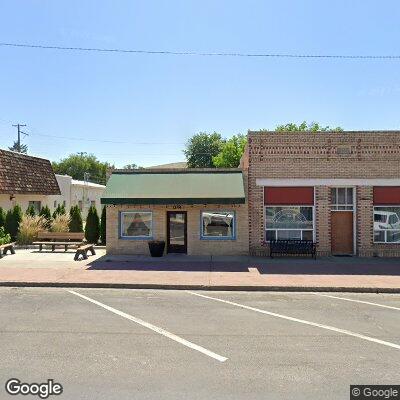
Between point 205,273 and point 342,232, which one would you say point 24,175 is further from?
point 342,232

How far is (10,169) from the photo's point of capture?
26344 millimetres

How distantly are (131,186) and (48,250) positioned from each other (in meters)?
6.09

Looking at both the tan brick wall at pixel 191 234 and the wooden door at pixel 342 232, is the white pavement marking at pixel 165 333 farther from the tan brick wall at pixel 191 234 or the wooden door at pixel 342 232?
the wooden door at pixel 342 232

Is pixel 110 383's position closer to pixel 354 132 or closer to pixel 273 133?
pixel 273 133

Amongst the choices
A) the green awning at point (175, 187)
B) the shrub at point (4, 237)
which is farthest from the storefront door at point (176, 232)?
the shrub at point (4, 237)

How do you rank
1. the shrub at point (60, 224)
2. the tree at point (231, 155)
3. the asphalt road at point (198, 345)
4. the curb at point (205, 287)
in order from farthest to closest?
1. the tree at point (231, 155)
2. the shrub at point (60, 224)
3. the curb at point (205, 287)
4. the asphalt road at point (198, 345)

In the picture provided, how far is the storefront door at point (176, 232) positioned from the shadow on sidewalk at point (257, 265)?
3.12 ft

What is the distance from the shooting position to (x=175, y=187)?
58.7 ft

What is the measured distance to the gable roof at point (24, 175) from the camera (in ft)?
83.9

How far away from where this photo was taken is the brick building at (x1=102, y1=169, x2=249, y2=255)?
17672 mm

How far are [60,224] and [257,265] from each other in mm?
12402

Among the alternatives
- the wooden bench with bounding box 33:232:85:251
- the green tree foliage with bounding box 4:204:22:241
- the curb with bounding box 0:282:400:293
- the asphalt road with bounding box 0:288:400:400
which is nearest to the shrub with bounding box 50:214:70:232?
the wooden bench with bounding box 33:232:85:251

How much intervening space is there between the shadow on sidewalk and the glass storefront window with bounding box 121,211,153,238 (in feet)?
4.14

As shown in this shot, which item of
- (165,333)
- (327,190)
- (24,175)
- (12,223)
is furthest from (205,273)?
(24,175)
